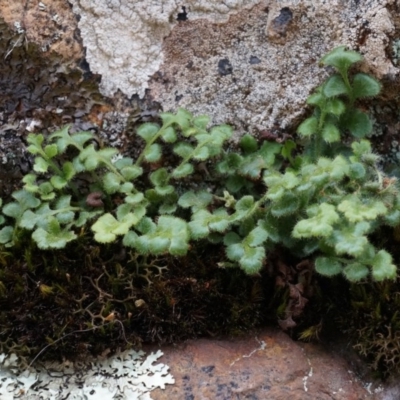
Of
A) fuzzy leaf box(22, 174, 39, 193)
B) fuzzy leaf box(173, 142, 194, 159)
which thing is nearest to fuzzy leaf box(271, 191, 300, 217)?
fuzzy leaf box(173, 142, 194, 159)

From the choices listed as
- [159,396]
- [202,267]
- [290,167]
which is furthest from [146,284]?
[290,167]

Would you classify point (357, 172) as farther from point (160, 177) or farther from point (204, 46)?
point (204, 46)

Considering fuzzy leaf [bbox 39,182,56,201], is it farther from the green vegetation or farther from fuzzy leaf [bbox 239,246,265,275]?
fuzzy leaf [bbox 239,246,265,275]

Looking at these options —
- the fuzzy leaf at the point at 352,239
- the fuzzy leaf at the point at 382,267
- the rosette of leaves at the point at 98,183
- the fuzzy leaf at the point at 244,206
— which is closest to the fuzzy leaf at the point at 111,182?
the rosette of leaves at the point at 98,183

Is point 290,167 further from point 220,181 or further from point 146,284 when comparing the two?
point 146,284

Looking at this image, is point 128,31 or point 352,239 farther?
point 128,31

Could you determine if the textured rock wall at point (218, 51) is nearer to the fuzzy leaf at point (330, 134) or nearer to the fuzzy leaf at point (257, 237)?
the fuzzy leaf at point (330, 134)

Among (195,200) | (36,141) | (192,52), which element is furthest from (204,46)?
(36,141)
